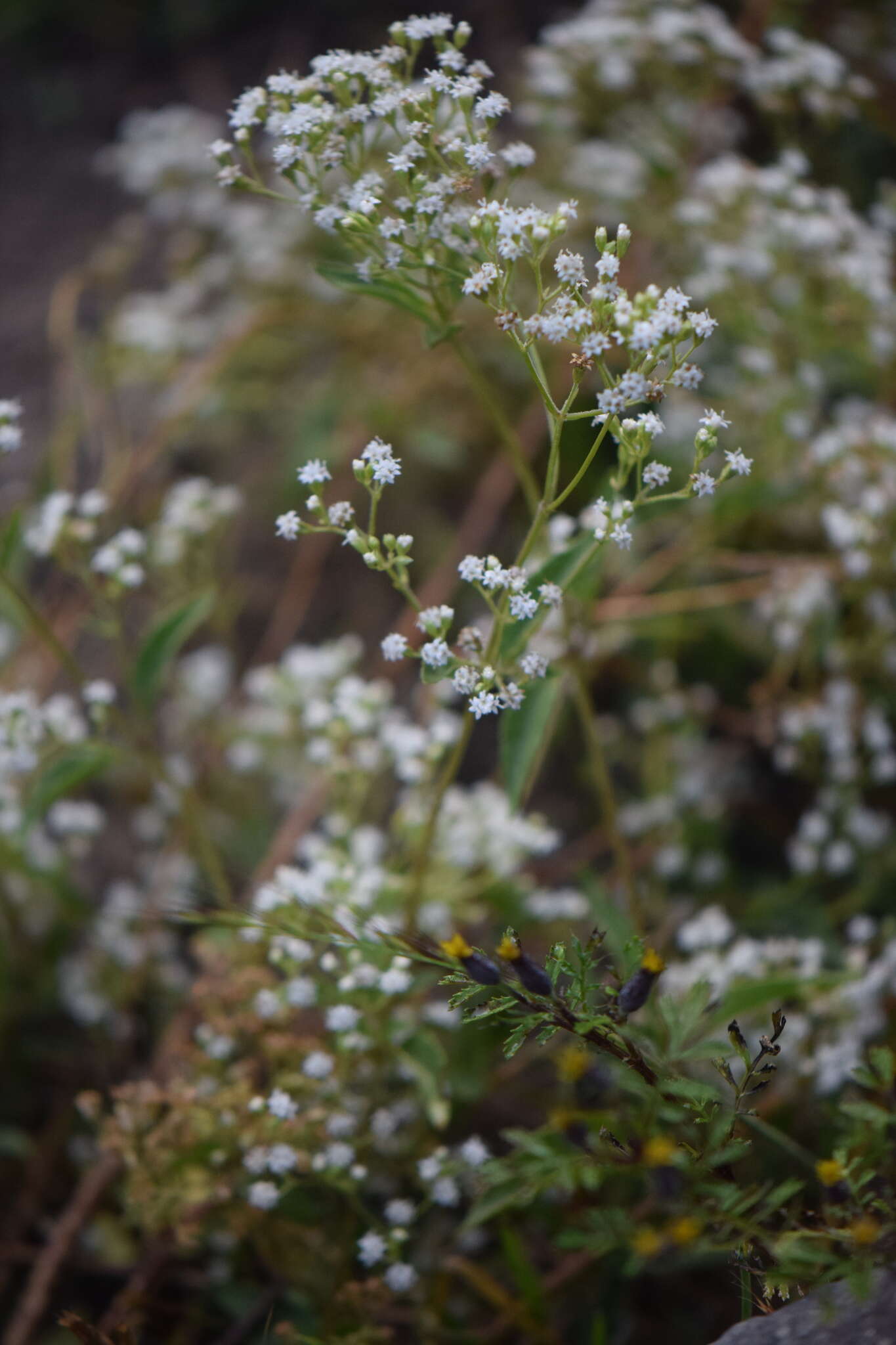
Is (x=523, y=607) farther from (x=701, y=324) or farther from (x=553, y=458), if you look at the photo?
(x=701, y=324)

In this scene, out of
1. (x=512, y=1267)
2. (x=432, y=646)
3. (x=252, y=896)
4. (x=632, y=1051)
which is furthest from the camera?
(x=252, y=896)

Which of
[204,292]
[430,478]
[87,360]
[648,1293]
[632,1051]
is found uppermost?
[204,292]

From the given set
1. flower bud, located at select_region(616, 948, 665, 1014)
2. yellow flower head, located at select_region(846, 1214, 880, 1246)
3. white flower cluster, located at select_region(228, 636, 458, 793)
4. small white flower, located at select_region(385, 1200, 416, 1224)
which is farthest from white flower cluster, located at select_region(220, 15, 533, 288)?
small white flower, located at select_region(385, 1200, 416, 1224)

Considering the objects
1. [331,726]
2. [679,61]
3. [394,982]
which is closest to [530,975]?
[394,982]

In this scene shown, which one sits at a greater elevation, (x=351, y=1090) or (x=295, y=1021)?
(x=295, y=1021)

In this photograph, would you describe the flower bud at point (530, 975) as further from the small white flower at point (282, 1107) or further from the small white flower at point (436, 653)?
the small white flower at point (282, 1107)

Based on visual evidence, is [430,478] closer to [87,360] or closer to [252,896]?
[87,360]

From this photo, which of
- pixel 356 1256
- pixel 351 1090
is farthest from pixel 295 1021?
pixel 356 1256
